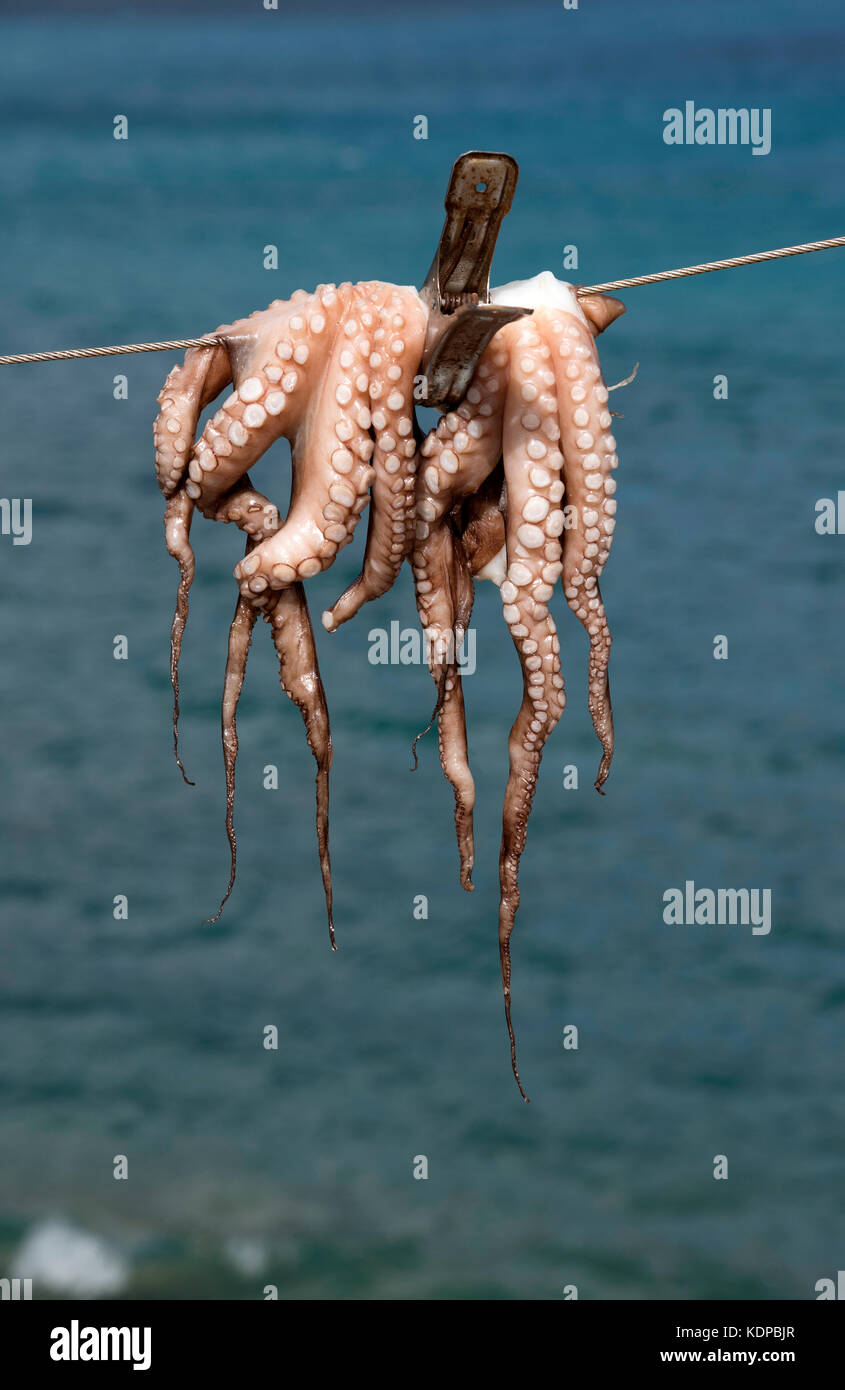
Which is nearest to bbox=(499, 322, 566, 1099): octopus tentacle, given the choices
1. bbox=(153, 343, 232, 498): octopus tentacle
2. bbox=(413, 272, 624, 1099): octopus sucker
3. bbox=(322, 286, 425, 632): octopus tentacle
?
bbox=(413, 272, 624, 1099): octopus sucker

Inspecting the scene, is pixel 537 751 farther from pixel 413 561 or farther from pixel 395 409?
pixel 395 409

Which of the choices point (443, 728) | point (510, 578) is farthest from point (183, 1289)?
point (510, 578)

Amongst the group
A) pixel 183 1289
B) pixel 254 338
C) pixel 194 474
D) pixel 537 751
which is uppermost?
pixel 254 338

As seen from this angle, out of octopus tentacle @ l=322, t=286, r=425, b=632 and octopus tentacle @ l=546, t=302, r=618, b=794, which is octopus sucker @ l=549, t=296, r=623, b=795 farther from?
octopus tentacle @ l=322, t=286, r=425, b=632

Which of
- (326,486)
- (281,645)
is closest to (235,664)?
(281,645)

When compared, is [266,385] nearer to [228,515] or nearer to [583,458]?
[228,515]

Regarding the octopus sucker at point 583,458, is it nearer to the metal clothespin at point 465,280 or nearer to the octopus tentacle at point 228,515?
the metal clothespin at point 465,280

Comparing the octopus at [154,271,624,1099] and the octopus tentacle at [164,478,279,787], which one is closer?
the octopus at [154,271,624,1099]
